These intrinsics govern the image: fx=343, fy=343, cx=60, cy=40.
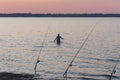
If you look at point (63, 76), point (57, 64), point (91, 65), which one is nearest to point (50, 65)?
point (57, 64)

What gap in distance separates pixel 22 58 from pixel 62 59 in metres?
4.28

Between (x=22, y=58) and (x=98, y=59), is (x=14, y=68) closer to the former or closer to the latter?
(x=22, y=58)

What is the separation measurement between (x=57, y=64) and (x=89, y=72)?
5169 mm

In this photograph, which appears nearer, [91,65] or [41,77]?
[41,77]

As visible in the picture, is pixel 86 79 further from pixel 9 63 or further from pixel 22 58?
pixel 22 58

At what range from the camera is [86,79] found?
2494cm

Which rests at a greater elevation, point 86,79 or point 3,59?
point 86,79

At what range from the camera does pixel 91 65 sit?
31781 mm

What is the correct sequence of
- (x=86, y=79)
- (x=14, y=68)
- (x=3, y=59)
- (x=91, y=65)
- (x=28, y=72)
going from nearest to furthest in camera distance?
(x=86, y=79), (x=28, y=72), (x=14, y=68), (x=91, y=65), (x=3, y=59)

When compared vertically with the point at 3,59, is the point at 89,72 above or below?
above

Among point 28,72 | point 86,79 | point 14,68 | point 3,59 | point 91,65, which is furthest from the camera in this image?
point 3,59

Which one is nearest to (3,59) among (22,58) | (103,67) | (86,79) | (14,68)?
(22,58)

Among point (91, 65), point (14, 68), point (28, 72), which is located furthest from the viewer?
point (91, 65)

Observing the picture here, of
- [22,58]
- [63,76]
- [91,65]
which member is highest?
[63,76]
